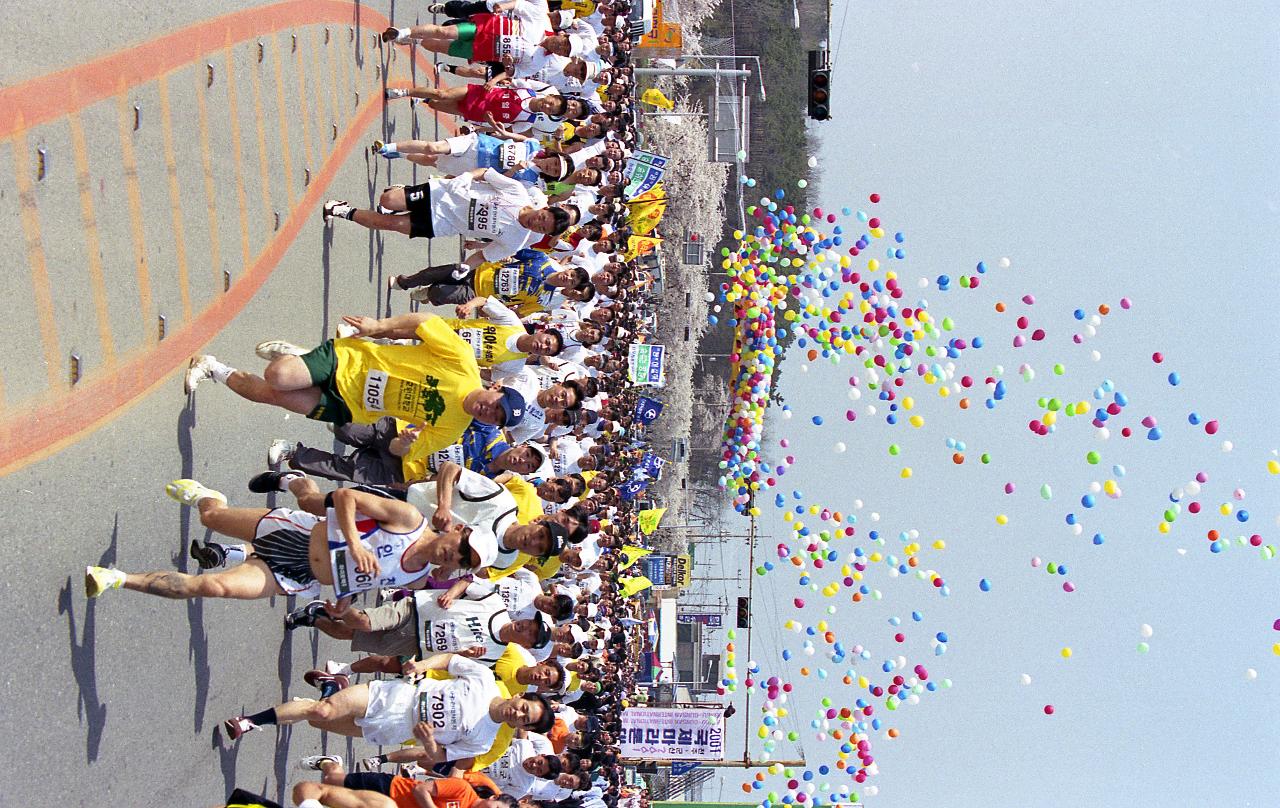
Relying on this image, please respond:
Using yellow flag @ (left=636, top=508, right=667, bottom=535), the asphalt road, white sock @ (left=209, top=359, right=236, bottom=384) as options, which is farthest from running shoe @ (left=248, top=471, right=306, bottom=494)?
yellow flag @ (left=636, top=508, right=667, bottom=535)

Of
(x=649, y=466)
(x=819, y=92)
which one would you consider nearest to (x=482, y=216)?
(x=649, y=466)

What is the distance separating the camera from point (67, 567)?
5758mm

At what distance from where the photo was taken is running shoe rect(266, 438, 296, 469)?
8.30 metres

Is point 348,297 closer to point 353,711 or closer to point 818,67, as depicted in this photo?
point 353,711

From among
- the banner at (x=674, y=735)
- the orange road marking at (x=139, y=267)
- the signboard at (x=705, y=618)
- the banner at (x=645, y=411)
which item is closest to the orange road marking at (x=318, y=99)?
the orange road marking at (x=139, y=267)

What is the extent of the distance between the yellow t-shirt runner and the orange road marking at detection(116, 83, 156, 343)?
1115 mm

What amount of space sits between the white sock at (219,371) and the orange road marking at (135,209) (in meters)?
0.40

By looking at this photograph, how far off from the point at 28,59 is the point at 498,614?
15.5ft

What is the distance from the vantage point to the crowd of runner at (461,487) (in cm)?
645

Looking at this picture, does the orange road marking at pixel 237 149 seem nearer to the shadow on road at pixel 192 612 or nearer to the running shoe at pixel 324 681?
the shadow on road at pixel 192 612

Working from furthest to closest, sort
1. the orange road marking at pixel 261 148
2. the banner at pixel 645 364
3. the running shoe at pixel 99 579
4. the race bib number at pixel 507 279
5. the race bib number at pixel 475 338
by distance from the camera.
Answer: the banner at pixel 645 364, the race bib number at pixel 507 279, the race bib number at pixel 475 338, the orange road marking at pixel 261 148, the running shoe at pixel 99 579

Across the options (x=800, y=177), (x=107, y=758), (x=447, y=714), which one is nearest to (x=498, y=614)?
Answer: (x=447, y=714)

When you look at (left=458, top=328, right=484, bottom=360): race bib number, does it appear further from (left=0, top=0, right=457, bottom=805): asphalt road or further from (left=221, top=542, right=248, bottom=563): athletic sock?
(left=221, top=542, right=248, bottom=563): athletic sock

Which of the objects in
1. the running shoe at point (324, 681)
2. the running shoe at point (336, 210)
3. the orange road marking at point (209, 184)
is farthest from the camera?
the running shoe at point (336, 210)
